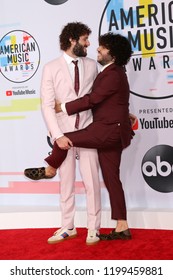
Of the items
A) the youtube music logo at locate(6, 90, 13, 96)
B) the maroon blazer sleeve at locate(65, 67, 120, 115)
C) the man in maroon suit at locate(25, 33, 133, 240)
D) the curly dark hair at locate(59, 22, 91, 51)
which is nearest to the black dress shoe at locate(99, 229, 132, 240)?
the man in maroon suit at locate(25, 33, 133, 240)

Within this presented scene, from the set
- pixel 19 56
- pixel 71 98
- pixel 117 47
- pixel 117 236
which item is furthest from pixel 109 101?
pixel 19 56

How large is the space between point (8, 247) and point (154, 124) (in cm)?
158

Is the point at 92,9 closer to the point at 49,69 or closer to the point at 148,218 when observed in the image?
the point at 49,69

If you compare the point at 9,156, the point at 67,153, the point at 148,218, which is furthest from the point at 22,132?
the point at 148,218

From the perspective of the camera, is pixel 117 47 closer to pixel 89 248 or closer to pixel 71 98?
pixel 71 98

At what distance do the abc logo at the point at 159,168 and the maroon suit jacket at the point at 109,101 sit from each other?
70 centimetres

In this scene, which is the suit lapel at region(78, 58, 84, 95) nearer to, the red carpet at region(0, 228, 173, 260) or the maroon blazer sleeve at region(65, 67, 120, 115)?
the maroon blazer sleeve at region(65, 67, 120, 115)

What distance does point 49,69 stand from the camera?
359 centimetres

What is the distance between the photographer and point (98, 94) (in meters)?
3.44

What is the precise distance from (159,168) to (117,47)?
1.22 m

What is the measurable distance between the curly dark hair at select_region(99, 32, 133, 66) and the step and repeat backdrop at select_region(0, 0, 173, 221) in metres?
0.63

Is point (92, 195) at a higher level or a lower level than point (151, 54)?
lower

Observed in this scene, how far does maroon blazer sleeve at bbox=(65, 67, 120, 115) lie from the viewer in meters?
3.45

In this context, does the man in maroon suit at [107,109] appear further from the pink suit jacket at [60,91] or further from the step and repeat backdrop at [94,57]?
the step and repeat backdrop at [94,57]
